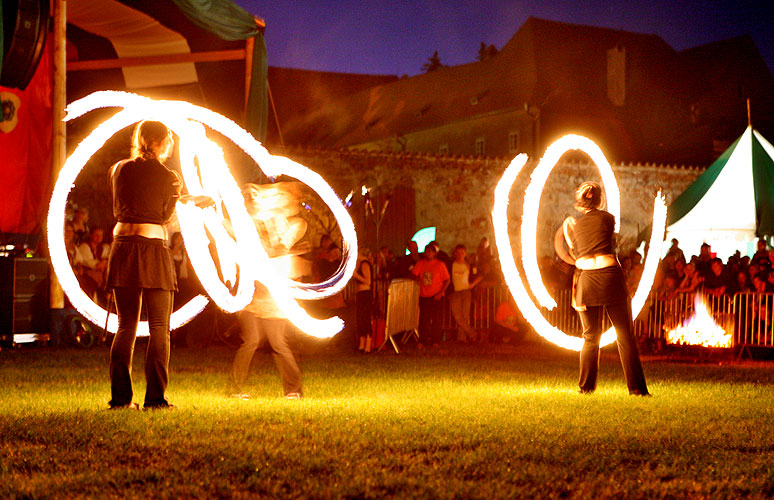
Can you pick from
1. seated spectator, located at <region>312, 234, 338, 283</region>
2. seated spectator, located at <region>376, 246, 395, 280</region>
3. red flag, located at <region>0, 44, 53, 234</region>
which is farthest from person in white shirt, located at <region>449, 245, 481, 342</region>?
red flag, located at <region>0, 44, 53, 234</region>

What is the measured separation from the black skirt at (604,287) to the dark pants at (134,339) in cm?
421

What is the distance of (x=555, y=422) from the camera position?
319 inches

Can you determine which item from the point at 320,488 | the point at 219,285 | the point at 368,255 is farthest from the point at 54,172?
the point at 320,488

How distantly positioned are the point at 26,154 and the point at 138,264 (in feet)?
34.7

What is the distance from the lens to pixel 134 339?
828cm

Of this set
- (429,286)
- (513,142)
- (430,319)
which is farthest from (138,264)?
(513,142)

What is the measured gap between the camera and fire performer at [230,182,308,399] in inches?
379

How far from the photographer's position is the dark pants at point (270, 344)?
31.8ft

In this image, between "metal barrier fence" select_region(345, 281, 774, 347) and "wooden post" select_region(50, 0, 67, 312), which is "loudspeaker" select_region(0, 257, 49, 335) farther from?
"metal barrier fence" select_region(345, 281, 774, 347)

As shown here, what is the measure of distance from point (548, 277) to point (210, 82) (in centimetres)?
729

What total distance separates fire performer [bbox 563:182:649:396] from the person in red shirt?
813cm

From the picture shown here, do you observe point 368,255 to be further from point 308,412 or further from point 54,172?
point 308,412

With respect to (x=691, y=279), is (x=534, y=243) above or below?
above

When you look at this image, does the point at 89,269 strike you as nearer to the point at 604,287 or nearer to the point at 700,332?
the point at 604,287
